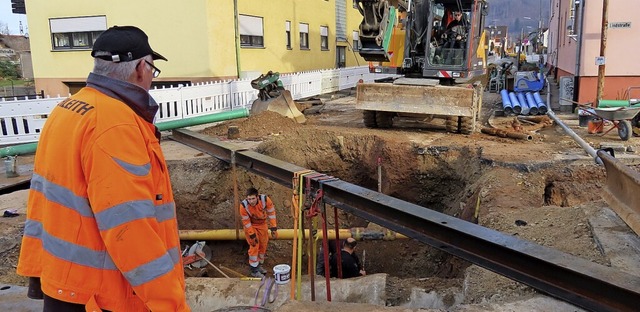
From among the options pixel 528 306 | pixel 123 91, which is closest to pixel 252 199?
pixel 528 306

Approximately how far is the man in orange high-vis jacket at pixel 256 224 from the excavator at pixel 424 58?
3.99 meters

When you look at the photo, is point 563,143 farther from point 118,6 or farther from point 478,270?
point 118,6

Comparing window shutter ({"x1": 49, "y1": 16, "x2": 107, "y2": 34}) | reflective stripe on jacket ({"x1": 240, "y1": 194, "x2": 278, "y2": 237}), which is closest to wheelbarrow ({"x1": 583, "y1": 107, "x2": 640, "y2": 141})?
reflective stripe on jacket ({"x1": 240, "y1": 194, "x2": 278, "y2": 237})

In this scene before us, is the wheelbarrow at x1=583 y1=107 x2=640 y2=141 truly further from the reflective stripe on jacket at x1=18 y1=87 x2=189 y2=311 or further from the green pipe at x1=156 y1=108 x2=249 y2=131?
the reflective stripe on jacket at x1=18 y1=87 x2=189 y2=311

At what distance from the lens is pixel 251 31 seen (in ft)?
59.0

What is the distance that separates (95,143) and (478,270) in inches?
150

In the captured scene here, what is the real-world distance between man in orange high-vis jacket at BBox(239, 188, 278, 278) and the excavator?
3.99m

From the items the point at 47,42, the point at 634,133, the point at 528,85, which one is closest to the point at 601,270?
the point at 634,133

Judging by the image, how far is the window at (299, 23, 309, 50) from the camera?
72.2 ft

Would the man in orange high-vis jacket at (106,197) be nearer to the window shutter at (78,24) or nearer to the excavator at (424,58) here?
the excavator at (424,58)

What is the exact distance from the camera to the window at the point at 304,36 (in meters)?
22.0

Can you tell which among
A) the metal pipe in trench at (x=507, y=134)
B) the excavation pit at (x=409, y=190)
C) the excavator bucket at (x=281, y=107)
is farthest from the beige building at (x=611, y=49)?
the excavator bucket at (x=281, y=107)

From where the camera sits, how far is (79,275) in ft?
6.59

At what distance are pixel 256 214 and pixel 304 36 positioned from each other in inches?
655
